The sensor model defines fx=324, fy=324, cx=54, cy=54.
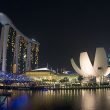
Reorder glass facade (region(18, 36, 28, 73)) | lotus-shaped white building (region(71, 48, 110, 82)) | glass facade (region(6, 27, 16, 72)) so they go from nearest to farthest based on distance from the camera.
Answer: lotus-shaped white building (region(71, 48, 110, 82))
glass facade (region(6, 27, 16, 72))
glass facade (region(18, 36, 28, 73))

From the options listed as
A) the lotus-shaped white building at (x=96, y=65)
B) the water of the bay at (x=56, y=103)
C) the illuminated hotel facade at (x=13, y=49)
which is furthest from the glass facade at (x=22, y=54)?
the water of the bay at (x=56, y=103)

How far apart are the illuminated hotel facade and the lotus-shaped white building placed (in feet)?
62.7

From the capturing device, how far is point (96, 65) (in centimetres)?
7138

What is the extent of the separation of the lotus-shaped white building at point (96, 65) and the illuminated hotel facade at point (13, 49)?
19125mm

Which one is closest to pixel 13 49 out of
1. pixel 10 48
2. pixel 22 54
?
pixel 10 48

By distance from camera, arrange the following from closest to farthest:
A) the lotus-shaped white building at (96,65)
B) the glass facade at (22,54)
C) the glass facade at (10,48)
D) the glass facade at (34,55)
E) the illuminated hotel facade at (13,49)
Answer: the lotus-shaped white building at (96,65) → the illuminated hotel facade at (13,49) → the glass facade at (10,48) → the glass facade at (22,54) → the glass facade at (34,55)

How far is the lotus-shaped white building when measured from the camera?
69.2m

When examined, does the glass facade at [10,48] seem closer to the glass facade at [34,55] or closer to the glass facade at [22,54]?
the glass facade at [22,54]

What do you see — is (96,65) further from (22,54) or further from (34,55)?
(34,55)

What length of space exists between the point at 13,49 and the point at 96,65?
2457 centimetres

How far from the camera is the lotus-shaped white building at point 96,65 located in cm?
6925

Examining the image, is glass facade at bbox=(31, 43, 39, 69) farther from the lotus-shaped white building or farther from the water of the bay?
the water of the bay

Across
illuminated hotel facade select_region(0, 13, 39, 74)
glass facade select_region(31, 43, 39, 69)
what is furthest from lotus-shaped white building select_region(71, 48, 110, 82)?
glass facade select_region(31, 43, 39, 69)

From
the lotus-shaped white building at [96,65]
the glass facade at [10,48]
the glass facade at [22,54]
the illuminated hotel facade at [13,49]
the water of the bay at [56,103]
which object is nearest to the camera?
the water of the bay at [56,103]
